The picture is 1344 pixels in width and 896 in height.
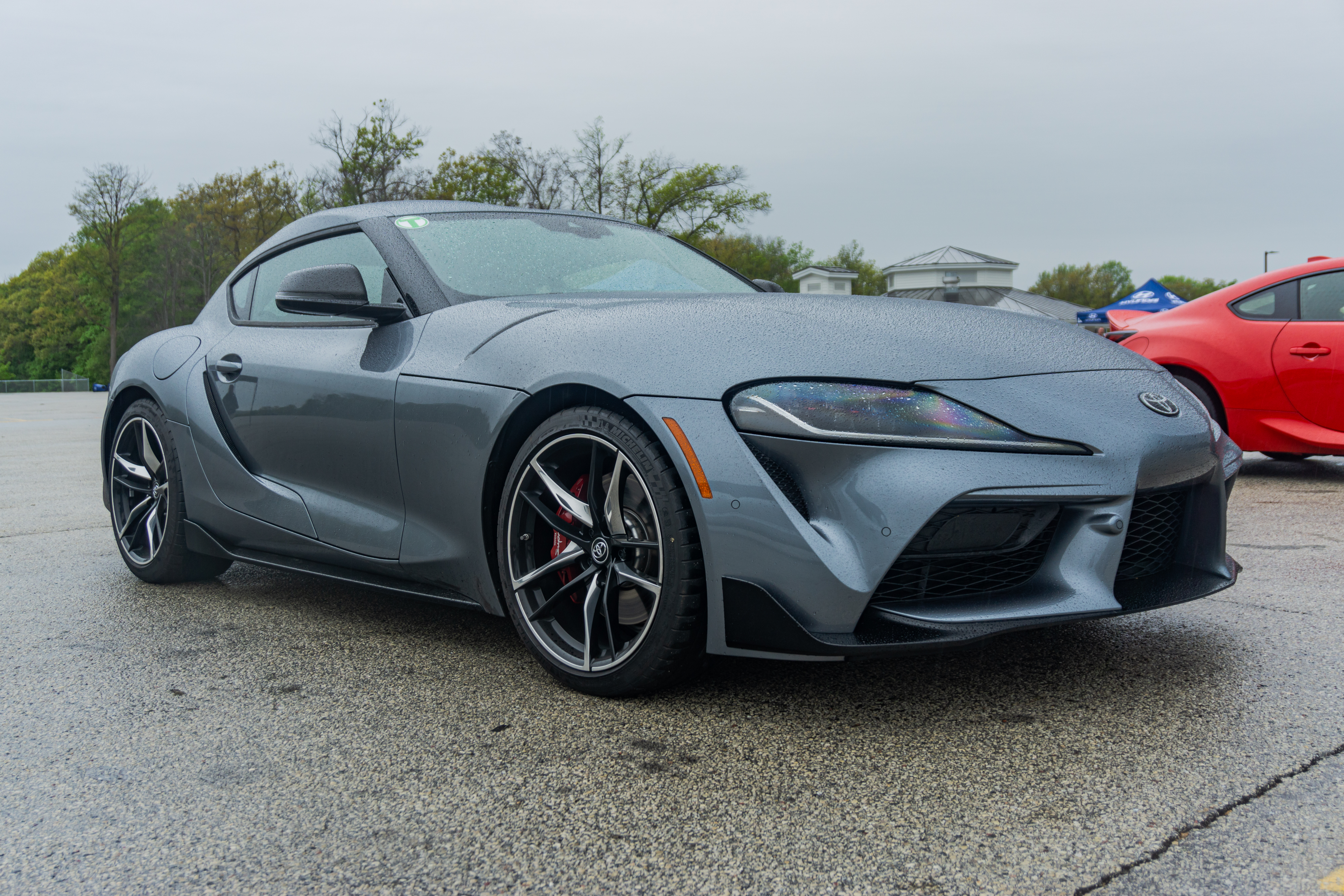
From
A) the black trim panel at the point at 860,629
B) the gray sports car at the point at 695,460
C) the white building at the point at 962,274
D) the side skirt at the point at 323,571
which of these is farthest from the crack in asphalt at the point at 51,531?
the white building at the point at 962,274

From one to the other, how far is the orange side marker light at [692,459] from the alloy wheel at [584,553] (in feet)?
0.47

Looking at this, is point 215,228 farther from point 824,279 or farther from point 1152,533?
point 1152,533

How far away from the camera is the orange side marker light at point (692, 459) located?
224cm

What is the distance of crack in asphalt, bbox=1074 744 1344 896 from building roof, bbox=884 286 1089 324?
113ft

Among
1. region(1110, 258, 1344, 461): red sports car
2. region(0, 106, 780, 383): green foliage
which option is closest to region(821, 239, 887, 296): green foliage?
region(0, 106, 780, 383): green foliage

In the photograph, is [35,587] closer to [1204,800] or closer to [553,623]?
[553,623]

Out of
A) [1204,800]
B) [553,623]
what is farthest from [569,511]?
[1204,800]

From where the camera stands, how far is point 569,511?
2.53m

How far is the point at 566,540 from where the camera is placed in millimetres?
2631

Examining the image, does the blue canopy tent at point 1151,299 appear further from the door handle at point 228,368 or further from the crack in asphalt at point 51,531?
the door handle at point 228,368

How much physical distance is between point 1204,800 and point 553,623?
1475 mm

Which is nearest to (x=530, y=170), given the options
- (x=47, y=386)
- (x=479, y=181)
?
(x=479, y=181)

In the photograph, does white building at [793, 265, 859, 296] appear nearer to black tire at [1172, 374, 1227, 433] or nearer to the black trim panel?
black tire at [1172, 374, 1227, 433]

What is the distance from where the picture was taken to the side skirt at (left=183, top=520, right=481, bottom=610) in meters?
2.88
